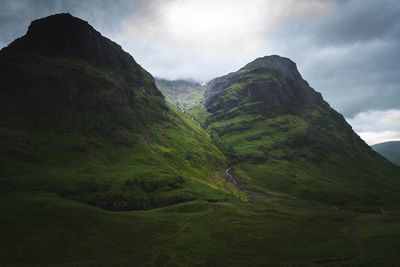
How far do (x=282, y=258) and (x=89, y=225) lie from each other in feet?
236

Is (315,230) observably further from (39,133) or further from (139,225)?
(39,133)

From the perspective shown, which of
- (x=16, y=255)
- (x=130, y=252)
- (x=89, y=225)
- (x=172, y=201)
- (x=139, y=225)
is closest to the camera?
(x=16, y=255)

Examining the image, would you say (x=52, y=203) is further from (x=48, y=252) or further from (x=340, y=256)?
(x=340, y=256)

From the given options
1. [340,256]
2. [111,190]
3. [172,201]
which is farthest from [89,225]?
[340,256]

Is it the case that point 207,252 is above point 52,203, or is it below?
below

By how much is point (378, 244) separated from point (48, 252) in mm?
100745

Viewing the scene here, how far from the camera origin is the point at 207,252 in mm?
74000

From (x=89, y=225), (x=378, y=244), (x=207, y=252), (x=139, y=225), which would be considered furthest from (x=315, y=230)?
(x=89, y=225)

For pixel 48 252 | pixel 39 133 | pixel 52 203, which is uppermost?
pixel 39 133

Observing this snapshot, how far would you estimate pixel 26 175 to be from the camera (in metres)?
136

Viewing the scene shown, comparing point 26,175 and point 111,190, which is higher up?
point 26,175

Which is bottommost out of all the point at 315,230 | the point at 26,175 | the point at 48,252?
the point at 315,230

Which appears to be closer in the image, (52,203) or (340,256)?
(340,256)

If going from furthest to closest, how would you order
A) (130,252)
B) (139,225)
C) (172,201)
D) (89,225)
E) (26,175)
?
(172,201) < (26,175) < (139,225) < (89,225) < (130,252)
